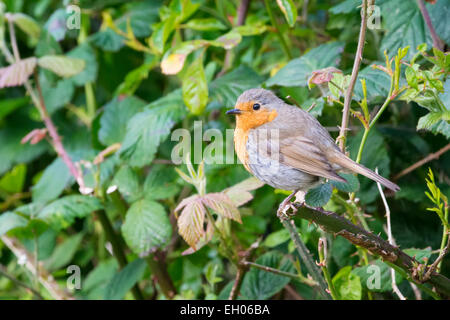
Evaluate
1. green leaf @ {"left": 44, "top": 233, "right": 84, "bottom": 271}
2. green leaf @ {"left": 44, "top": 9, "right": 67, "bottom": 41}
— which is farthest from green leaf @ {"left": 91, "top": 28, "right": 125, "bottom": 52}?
green leaf @ {"left": 44, "top": 233, "right": 84, "bottom": 271}

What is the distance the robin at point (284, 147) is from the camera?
170 centimetres

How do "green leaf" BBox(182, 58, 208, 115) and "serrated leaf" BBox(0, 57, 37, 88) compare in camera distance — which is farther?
"serrated leaf" BBox(0, 57, 37, 88)

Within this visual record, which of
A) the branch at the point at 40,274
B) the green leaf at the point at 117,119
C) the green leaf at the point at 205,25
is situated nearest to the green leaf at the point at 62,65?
the green leaf at the point at 117,119

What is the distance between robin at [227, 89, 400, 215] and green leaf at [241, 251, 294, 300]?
518mm

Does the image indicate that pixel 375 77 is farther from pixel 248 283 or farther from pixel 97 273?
pixel 97 273

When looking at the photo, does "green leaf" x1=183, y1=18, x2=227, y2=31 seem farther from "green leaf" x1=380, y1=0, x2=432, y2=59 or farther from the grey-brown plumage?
"green leaf" x1=380, y1=0, x2=432, y2=59

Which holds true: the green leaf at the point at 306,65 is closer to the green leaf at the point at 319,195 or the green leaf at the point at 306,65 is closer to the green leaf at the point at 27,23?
the green leaf at the point at 319,195

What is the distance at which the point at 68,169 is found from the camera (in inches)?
104

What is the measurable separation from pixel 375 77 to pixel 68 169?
4.85ft

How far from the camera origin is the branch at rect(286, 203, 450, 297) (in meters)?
1.47

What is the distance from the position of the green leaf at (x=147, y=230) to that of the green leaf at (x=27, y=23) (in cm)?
118

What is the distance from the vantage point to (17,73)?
245 centimetres

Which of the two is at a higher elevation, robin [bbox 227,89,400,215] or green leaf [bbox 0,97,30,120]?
robin [bbox 227,89,400,215]
